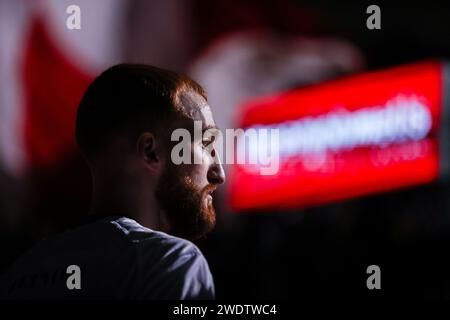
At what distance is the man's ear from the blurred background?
4.38 metres

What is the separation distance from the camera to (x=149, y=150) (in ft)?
5.75

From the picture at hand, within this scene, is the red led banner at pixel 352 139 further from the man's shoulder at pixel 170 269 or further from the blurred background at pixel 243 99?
the man's shoulder at pixel 170 269

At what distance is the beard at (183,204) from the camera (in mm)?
1769

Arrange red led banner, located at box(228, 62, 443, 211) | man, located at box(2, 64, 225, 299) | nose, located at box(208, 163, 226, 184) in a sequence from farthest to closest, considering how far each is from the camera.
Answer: red led banner, located at box(228, 62, 443, 211) < nose, located at box(208, 163, 226, 184) < man, located at box(2, 64, 225, 299)

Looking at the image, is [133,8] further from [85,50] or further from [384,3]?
[384,3]

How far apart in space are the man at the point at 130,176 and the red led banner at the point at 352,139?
15.4 ft

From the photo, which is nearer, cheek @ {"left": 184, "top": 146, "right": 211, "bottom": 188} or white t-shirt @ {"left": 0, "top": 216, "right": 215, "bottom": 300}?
white t-shirt @ {"left": 0, "top": 216, "right": 215, "bottom": 300}

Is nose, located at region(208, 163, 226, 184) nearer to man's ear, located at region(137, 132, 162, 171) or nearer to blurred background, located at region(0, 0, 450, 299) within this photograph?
man's ear, located at region(137, 132, 162, 171)

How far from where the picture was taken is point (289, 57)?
8180mm

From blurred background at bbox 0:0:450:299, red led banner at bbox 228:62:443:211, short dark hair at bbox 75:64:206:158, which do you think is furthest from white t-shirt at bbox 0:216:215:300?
red led banner at bbox 228:62:443:211

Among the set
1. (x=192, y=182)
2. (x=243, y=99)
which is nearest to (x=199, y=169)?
(x=192, y=182)

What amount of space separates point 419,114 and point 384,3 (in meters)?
2.36

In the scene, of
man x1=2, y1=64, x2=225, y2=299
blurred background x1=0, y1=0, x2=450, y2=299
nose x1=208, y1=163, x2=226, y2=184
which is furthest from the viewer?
blurred background x1=0, y1=0, x2=450, y2=299

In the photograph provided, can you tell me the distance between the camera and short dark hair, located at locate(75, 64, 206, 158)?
1743 millimetres
